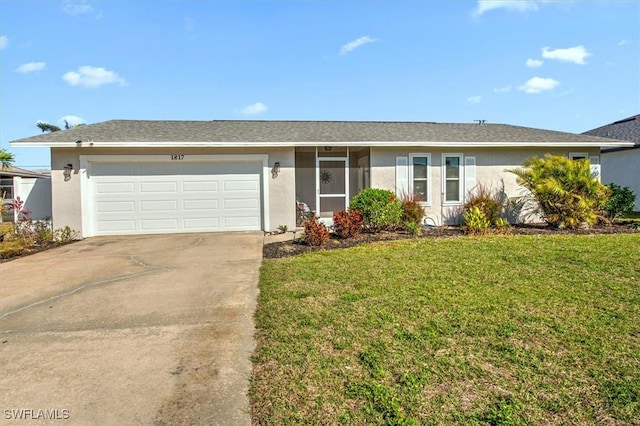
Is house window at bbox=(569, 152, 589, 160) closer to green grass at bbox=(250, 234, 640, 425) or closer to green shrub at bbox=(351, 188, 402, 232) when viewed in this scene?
green shrub at bbox=(351, 188, 402, 232)

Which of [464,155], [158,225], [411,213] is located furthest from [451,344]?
[464,155]

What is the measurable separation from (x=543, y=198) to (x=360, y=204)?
18.0 ft

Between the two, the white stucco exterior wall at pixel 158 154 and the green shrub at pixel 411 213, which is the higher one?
Result: the white stucco exterior wall at pixel 158 154

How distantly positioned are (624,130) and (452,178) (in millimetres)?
13488

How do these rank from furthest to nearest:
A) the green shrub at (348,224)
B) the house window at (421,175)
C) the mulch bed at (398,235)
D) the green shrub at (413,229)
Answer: the house window at (421,175)
the green shrub at (413,229)
the green shrub at (348,224)
the mulch bed at (398,235)

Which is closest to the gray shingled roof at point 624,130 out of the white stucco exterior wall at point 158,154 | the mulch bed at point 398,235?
the mulch bed at point 398,235

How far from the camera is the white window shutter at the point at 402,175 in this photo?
40.6ft

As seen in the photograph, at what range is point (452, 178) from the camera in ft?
41.6

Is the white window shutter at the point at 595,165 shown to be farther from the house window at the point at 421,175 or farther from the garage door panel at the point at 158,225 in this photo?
the garage door panel at the point at 158,225

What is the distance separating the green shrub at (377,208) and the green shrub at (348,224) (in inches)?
17.1

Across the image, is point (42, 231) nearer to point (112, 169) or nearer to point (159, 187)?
point (112, 169)

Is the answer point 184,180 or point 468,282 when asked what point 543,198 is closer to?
point 468,282

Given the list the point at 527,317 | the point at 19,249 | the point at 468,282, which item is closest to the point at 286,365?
the point at 527,317

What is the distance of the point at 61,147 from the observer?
1075 centimetres
